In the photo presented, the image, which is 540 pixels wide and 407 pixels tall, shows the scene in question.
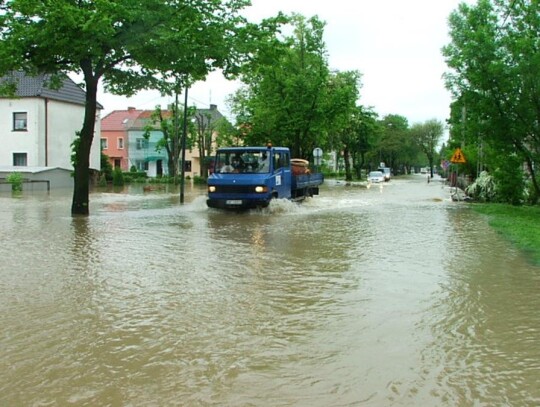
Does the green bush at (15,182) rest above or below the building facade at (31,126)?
below

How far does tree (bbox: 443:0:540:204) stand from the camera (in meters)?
18.9

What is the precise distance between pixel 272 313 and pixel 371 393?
7.96ft

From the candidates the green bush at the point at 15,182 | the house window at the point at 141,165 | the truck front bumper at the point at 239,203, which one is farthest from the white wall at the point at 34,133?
the house window at the point at 141,165

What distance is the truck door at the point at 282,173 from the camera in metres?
20.5

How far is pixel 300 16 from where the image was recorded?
4034 cm

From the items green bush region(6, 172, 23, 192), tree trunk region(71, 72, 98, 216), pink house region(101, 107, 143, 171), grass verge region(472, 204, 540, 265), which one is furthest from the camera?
pink house region(101, 107, 143, 171)

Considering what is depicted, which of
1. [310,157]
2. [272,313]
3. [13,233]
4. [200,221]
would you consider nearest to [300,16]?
[310,157]

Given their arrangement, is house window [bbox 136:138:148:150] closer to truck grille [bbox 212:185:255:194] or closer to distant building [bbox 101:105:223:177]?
distant building [bbox 101:105:223:177]

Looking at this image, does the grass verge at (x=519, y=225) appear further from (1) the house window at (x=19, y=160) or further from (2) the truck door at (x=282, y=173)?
(1) the house window at (x=19, y=160)

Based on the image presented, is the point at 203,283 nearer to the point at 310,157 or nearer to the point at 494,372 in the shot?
the point at 494,372

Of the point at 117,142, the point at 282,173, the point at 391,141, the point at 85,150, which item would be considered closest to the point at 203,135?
the point at 117,142

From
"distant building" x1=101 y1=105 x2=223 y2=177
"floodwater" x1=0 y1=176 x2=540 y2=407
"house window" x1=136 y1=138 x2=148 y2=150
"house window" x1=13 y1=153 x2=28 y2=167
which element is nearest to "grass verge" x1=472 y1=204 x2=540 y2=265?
"floodwater" x1=0 y1=176 x2=540 y2=407

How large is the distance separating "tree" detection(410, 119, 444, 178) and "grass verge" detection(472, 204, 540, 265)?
287ft

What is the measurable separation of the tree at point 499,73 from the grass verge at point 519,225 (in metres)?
2.01
